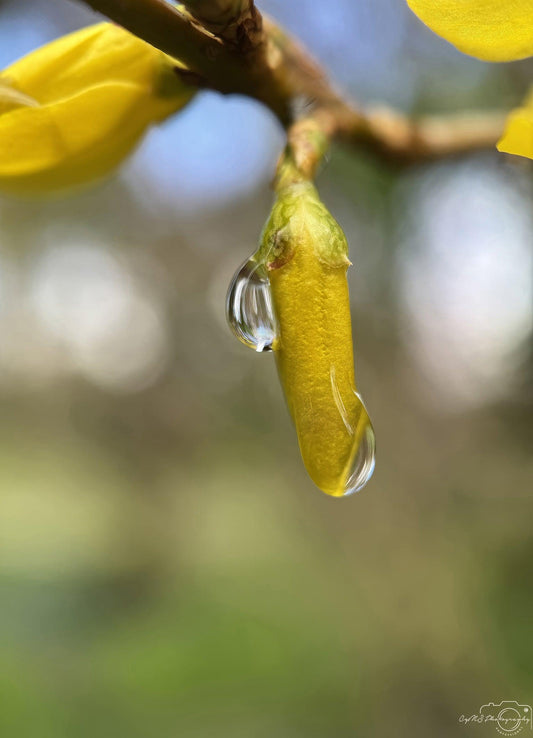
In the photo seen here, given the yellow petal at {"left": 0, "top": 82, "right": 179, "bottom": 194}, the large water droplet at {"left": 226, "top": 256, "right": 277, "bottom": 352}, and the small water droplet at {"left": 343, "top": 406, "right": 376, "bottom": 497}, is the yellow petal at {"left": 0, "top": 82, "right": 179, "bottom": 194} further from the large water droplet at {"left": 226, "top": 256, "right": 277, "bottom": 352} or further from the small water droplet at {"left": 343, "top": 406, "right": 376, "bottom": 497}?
the small water droplet at {"left": 343, "top": 406, "right": 376, "bottom": 497}

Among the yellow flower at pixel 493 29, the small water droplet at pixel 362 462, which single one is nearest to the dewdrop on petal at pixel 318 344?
the small water droplet at pixel 362 462

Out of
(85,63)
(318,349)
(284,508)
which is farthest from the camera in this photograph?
(284,508)

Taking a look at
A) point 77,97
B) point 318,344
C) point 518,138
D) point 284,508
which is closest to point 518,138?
point 518,138

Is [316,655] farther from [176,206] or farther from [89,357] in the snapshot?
[89,357]

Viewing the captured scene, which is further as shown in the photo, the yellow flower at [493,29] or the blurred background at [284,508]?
the blurred background at [284,508]

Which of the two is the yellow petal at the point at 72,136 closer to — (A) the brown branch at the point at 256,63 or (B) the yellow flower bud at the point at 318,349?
(A) the brown branch at the point at 256,63

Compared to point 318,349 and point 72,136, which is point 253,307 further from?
point 72,136
